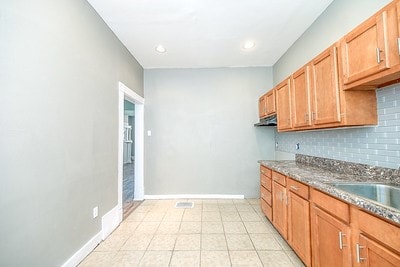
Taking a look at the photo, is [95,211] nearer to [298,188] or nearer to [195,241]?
[195,241]

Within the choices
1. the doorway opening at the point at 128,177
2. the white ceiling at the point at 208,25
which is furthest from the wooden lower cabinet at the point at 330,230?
the doorway opening at the point at 128,177

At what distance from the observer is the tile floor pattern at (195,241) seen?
209cm

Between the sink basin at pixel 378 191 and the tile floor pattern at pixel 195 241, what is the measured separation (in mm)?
1016

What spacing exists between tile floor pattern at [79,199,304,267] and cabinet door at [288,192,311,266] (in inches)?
8.7

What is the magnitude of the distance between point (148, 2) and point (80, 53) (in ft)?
3.16

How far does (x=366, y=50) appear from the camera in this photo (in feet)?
4.70

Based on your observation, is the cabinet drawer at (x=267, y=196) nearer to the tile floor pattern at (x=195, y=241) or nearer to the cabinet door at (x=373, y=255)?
the tile floor pattern at (x=195, y=241)

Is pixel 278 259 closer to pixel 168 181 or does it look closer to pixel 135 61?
pixel 168 181

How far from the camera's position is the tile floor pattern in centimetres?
209

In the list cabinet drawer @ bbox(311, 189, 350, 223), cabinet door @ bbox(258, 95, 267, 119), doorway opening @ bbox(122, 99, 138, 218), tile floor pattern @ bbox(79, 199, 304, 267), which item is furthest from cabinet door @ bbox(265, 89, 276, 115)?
doorway opening @ bbox(122, 99, 138, 218)

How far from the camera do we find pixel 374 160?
1.74 meters

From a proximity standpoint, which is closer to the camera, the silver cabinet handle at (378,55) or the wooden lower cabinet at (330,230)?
the wooden lower cabinet at (330,230)

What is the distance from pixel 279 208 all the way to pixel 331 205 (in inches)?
43.0

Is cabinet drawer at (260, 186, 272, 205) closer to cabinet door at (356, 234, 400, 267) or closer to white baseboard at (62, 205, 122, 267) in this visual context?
cabinet door at (356, 234, 400, 267)
